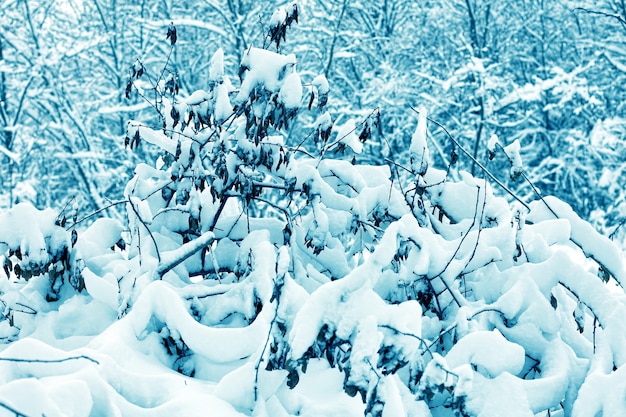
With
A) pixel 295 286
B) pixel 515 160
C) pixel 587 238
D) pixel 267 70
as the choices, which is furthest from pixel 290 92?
pixel 587 238

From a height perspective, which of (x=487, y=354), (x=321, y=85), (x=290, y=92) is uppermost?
(x=290, y=92)

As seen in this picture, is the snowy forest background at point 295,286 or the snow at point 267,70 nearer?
the snowy forest background at point 295,286

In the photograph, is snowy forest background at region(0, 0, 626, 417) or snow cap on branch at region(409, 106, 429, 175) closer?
snowy forest background at region(0, 0, 626, 417)

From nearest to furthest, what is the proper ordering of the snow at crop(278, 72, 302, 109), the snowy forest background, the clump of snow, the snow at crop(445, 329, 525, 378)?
the snowy forest background < the snow at crop(445, 329, 525, 378) < the snow at crop(278, 72, 302, 109) < the clump of snow

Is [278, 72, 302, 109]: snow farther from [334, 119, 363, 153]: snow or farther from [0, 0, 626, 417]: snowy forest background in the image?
[334, 119, 363, 153]: snow

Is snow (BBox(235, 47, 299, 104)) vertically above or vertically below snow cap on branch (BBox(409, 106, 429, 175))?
above

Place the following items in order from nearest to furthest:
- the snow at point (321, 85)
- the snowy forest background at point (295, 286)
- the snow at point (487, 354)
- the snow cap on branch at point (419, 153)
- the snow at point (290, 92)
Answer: the snowy forest background at point (295, 286) < the snow at point (487, 354) < the snow at point (290, 92) < the snow cap on branch at point (419, 153) < the snow at point (321, 85)

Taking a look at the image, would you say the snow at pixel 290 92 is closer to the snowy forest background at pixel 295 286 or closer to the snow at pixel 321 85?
the snowy forest background at pixel 295 286

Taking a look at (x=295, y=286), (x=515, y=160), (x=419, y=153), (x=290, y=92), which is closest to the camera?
(x=295, y=286)

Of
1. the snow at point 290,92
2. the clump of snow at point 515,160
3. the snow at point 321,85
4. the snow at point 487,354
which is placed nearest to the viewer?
the snow at point 487,354

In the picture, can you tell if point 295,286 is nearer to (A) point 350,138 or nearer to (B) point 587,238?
(A) point 350,138

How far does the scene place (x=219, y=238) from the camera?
2.76 meters

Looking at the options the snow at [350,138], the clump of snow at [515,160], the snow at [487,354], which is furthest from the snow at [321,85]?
the snow at [487,354]

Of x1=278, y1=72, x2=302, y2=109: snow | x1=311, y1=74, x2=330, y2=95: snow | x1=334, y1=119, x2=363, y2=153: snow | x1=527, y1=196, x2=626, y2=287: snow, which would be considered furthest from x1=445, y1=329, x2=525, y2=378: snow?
x1=311, y1=74, x2=330, y2=95: snow
